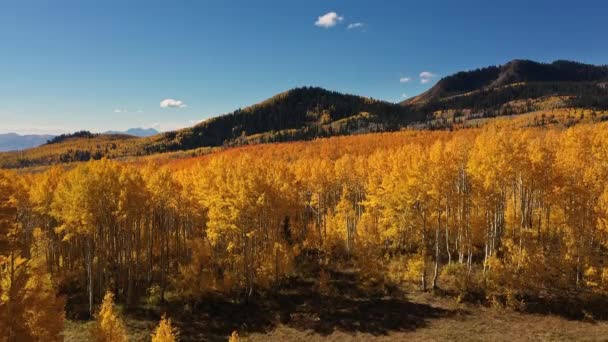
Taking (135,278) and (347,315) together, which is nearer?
(347,315)

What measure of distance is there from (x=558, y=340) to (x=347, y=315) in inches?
589

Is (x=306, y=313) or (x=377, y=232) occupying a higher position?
(x=377, y=232)

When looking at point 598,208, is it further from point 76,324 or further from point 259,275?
point 76,324

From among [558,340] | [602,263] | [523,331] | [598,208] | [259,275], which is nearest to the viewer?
[558,340]

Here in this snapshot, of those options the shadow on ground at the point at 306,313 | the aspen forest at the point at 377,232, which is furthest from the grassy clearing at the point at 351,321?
the aspen forest at the point at 377,232

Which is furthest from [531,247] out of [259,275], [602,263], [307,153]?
[307,153]

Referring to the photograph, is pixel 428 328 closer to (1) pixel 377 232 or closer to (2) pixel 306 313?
(2) pixel 306 313

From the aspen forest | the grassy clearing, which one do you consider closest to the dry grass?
the grassy clearing

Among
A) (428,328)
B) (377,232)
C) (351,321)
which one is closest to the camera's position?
(428,328)

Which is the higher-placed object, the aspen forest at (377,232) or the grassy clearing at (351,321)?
the aspen forest at (377,232)

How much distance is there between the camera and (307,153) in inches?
5364

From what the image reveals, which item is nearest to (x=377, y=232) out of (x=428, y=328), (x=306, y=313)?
(x=306, y=313)

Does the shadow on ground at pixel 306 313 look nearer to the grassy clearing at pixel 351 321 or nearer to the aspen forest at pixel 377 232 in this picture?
the grassy clearing at pixel 351 321

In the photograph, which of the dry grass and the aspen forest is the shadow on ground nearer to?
the dry grass
